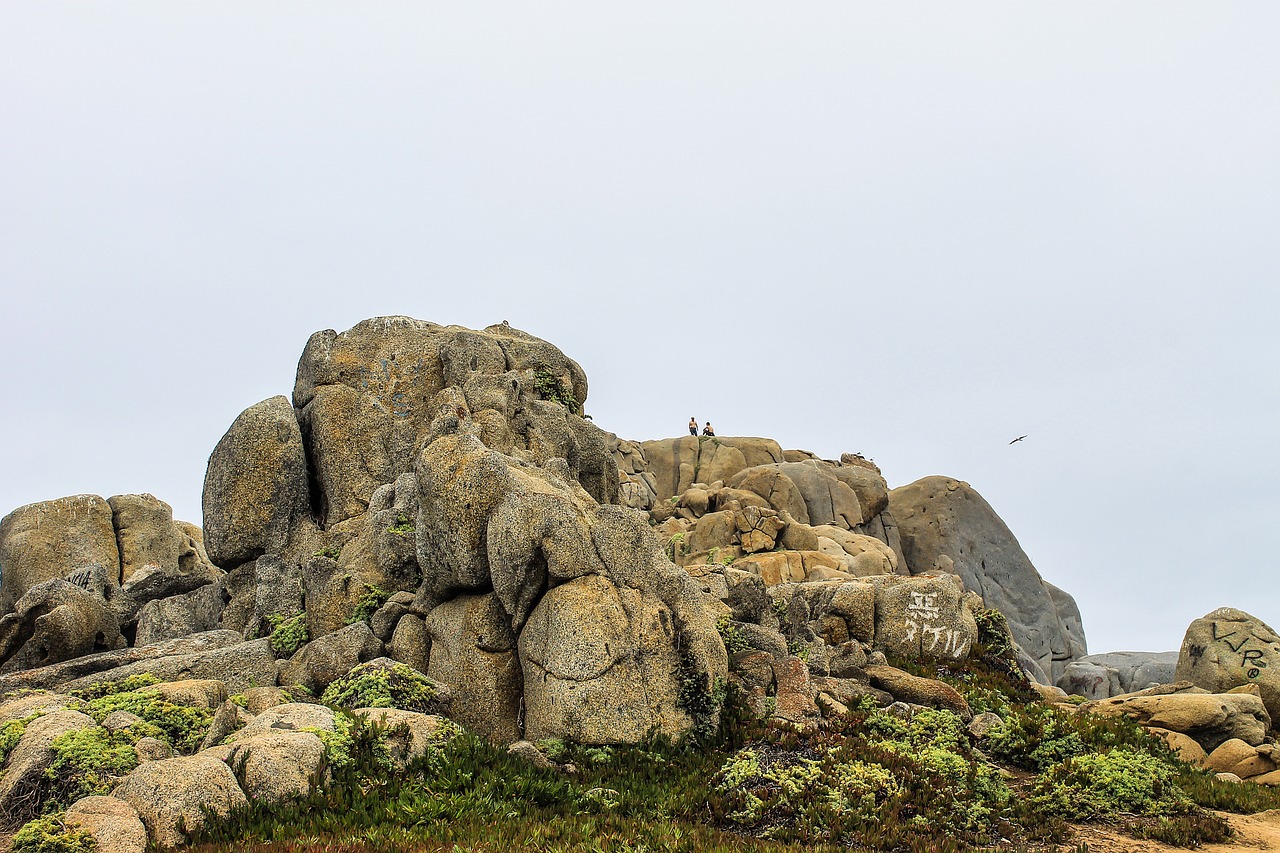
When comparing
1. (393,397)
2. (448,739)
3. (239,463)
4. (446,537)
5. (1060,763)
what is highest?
(393,397)

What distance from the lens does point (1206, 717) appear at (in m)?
21.9

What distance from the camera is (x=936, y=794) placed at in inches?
594

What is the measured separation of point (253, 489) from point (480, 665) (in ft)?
38.7

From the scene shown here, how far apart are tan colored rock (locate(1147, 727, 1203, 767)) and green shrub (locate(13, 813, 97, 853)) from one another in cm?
2056

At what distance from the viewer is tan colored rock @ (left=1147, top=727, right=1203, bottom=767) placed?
20.8 meters

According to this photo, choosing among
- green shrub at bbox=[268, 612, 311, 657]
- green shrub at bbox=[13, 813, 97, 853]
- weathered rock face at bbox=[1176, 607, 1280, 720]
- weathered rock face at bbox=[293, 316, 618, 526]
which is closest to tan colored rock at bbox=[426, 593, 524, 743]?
green shrub at bbox=[268, 612, 311, 657]

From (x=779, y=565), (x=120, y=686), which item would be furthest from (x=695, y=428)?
(x=120, y=686)

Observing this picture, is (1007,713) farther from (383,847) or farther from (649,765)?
(383,847)

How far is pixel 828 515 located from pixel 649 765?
46.1 meters

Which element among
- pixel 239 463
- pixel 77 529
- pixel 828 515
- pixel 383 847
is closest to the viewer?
pixel 383 847

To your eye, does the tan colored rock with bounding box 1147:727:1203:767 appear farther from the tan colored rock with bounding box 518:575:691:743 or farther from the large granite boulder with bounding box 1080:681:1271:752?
the tan colored rock with bounding box 518:575:691:743

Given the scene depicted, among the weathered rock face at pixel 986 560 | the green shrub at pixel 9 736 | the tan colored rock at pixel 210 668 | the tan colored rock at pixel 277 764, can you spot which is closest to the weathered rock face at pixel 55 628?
the tan colored rock at pixel 210 668

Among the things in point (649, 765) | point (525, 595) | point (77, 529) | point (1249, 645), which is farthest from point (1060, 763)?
point (77, 529)

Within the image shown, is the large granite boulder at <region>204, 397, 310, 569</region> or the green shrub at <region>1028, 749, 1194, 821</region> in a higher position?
the large granite boulder at <region>204, 397, 310, 569</region>
